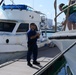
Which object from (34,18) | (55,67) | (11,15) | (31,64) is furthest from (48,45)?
(31,64)

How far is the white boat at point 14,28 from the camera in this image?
1163 cm

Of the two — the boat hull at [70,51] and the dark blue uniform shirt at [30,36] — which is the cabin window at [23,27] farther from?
the boat hull at [70,51]

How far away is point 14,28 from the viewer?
12398 mm

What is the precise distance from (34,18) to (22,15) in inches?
33.8

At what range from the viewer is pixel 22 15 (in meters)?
12.8

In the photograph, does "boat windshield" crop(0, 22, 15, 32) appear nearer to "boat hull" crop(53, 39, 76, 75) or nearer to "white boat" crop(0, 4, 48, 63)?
"white boat" crop(0, 4, 48, 63)

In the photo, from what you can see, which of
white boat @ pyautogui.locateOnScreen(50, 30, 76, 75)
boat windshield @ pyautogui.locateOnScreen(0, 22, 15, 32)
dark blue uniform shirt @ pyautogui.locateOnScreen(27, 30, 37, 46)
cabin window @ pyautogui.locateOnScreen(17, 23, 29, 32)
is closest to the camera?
white boat @ pyautogui.locateOnScreen(50, 30, 76, 75)

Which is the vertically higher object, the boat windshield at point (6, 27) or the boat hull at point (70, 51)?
the boat windshield at point (6, 27)

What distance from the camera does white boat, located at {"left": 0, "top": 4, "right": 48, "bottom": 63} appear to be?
11.6 metres

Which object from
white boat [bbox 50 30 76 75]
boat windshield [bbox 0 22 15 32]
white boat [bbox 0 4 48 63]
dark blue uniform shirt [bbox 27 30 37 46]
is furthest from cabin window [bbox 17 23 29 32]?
white boat [bbox 50 30 76 75]

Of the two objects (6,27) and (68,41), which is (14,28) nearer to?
(6,27)

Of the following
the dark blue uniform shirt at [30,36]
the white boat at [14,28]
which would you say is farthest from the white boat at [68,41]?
the white boat at [14,28]

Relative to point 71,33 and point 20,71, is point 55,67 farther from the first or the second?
point 71,33

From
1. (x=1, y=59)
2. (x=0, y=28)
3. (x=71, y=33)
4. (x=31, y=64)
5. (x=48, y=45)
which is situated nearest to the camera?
(x=71, y=33)
